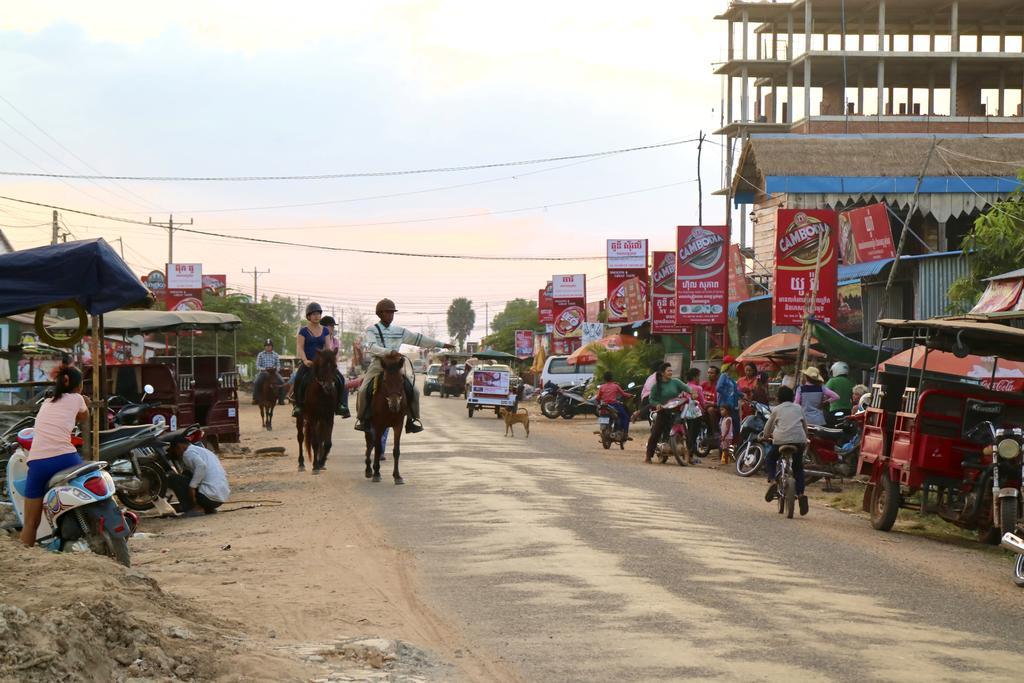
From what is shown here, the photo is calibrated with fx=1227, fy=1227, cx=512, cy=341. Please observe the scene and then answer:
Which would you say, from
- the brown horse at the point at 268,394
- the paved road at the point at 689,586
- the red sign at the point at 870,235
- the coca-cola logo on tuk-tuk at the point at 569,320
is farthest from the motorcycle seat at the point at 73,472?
the coca-cola logo on tuk-tuk at the point at 569,320

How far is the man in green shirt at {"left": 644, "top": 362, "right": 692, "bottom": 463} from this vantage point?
77.1 feet

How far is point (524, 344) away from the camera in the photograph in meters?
86.6

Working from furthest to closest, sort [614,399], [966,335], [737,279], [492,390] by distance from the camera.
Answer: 1. [492,390]
2. [737,279]
3. [614,399]
4. [966,335]

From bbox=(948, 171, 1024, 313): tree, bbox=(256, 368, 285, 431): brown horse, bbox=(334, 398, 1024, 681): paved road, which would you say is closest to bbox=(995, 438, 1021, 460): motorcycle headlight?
bbox=(334, 398, 1024, 681): paved road

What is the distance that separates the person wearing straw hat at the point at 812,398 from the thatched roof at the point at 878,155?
85.1 ft

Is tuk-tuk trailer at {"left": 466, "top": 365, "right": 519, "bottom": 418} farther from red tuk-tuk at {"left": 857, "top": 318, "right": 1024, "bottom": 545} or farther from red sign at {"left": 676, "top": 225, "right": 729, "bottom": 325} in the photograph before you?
red tuk-tuk at {"left": 857, "top": 318, "right": 1024, "bottom": 545}

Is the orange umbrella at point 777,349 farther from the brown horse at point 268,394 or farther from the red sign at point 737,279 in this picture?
the brown horse at point 268,394

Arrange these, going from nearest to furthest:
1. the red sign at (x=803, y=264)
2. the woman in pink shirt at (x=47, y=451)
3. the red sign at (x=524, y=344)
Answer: the woman in pink shirt at (x=47, y=451) → the red sign at (x=803, y=264) → the red sign at (x=524, y=344)

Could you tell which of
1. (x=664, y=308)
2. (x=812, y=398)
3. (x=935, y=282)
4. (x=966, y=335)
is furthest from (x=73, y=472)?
(x=664, y=308)

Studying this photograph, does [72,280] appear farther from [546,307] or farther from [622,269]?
[546,307]

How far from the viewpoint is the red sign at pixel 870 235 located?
1226 inches

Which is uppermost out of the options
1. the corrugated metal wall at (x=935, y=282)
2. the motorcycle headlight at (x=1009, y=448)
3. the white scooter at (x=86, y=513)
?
the corrugated metal wall at (x=935, y=282)

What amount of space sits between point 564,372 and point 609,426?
20200 mm

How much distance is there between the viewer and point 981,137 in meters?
47.6
